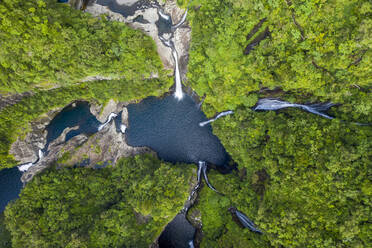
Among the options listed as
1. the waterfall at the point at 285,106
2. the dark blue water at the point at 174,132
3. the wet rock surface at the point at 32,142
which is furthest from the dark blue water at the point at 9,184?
the waterfall at the point at 285,106

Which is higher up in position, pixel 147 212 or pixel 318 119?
pixel 318 119

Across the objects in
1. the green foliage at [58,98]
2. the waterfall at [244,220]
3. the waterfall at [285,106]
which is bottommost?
the waterfall at [244,220]

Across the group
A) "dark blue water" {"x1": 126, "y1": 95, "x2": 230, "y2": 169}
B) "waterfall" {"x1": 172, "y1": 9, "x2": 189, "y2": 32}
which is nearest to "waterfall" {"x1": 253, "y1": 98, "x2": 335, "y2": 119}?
"dark blue water" {"x1": 126, "y1": 95, "x2": 230, "y2": 169}

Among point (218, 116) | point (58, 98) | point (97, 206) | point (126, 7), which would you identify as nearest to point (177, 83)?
point (218, 116)

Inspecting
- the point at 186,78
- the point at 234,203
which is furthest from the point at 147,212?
the point at 186,78

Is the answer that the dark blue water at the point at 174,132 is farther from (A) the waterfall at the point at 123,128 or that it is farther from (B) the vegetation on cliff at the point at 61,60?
(B) the vegetation on cliff at the point at 61,60

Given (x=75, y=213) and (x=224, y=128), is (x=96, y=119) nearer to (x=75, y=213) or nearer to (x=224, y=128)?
(x=75, y=213)
